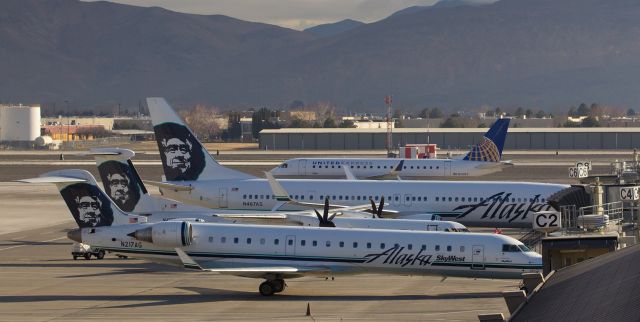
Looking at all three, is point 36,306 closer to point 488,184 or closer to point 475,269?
point 475,269

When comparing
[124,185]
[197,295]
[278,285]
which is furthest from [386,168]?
[197,295]

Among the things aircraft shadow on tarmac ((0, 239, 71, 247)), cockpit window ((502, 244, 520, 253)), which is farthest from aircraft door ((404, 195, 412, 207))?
cockpit window ((502, 244, 520, 253))

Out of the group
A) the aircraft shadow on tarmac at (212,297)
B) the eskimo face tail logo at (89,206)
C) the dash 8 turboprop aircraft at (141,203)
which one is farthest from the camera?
the dash 8 turboprop aircraft at (141,203)

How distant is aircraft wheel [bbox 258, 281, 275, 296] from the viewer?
49.6 m

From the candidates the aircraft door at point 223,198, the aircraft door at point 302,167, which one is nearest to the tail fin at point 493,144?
the aircraft door at point 302,167

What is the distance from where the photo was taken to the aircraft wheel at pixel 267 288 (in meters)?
49.6

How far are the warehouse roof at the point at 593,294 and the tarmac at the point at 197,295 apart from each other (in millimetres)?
14829

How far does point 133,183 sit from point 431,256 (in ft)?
58.4

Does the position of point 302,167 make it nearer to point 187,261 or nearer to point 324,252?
point 324,252

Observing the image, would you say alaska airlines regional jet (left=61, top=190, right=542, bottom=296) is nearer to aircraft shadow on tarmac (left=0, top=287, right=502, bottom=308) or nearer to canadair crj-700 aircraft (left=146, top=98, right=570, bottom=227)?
aircraft shadow on tarmac (left=0, top=287, right=502, bottom=308)

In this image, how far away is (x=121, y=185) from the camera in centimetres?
6081

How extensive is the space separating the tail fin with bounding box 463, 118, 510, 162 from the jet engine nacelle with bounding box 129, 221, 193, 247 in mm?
59236

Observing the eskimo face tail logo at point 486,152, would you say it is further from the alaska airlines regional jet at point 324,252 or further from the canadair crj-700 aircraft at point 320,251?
the alaska airlines regional jet at point 324,252

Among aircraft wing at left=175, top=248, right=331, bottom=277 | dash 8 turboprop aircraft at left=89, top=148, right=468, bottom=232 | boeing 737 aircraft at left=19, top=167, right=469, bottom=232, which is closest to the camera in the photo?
aircraft wing at left=175, top=248, right=331, bottom=277
